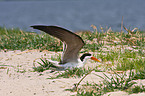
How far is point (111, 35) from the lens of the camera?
285 inches

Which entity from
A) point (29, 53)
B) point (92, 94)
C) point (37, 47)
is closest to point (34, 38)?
point (37, 47)

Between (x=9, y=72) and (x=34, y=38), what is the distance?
2206 millimetres

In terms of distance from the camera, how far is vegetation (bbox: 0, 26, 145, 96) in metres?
3.61

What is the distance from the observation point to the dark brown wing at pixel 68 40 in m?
3.87

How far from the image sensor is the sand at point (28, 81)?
3.61 meters

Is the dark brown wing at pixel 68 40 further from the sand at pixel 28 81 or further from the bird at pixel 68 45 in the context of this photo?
the sand at pixel 28 81

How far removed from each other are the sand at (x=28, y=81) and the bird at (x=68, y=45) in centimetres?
37

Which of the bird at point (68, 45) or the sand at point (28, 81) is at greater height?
the bird at point (68, 45)

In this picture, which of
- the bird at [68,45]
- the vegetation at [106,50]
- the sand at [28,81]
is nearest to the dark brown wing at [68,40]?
the bird at [68,45]

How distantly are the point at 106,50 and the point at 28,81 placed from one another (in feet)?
8.59

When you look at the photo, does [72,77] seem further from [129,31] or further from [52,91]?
[129,31]

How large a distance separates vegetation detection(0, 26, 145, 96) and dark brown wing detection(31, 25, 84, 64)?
0.27 meters

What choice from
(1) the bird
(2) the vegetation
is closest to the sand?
(2) the vegetation

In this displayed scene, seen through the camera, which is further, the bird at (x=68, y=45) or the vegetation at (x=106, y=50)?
the bird at (x=68, y=45)
